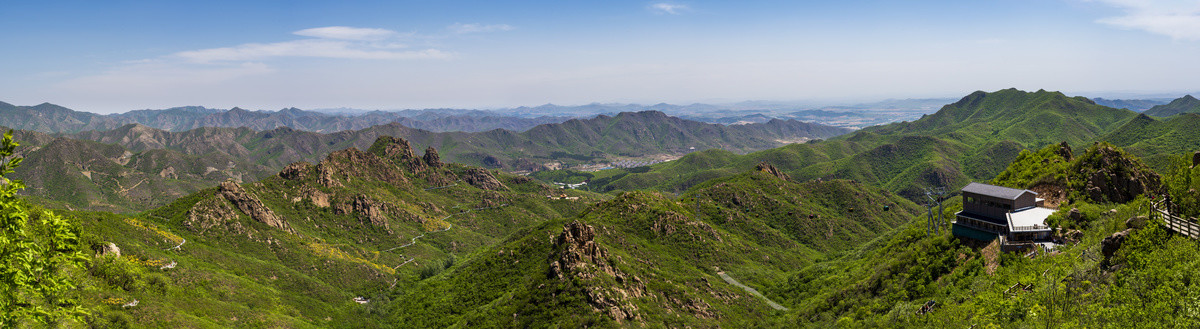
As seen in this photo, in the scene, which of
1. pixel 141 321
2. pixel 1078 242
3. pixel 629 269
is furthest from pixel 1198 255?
pixel 141 321

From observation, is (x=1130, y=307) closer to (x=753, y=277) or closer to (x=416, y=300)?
(x=753, y=277)

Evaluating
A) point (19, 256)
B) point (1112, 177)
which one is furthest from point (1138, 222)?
point (19, 256)

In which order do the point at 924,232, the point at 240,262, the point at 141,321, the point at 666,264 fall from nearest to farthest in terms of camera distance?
1. the point at 141,321
2. the point at 924,232
3. the point at 666,264
4. the point at 240,262

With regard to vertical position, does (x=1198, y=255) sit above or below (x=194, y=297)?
above

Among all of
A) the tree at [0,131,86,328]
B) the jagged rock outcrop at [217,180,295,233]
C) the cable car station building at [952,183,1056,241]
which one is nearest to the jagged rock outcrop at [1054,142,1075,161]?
the cable car station building at [952,183,1056,241]

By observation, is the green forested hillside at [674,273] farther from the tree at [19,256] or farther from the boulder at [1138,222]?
the tree at [19,256]

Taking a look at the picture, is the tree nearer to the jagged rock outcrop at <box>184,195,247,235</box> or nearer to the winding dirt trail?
the winding dirt trail
